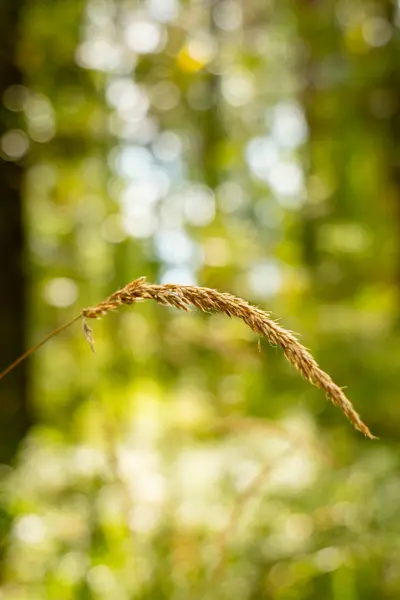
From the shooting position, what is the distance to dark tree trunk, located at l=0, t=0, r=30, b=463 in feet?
9.77

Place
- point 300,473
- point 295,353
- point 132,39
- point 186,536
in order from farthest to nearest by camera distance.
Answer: point 132,39 → point 300,473 → point 186,536 → point 295,353

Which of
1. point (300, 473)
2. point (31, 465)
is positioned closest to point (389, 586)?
point (300, 473)

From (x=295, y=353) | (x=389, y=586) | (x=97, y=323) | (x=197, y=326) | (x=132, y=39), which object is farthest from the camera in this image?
(x=97, y=323)

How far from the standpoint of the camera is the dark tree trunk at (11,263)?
2.98m

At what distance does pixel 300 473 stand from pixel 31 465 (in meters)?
1.05

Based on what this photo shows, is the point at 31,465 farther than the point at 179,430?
No

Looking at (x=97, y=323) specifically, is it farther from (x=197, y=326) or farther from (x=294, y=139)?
(x=294, y=139)

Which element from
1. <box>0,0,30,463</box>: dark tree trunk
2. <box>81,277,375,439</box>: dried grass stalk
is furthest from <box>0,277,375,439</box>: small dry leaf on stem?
<box>0,0,30,463</box>: dark tree trunk

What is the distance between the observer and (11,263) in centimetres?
307

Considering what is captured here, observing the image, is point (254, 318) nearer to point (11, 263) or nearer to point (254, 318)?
point (254, 318)

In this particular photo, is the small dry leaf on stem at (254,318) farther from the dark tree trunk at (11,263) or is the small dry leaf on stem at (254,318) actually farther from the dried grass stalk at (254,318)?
the dark tree trunk at (11,263)

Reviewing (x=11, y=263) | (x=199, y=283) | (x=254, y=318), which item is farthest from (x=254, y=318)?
(x=199, y=283)

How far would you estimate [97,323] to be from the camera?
4.70m

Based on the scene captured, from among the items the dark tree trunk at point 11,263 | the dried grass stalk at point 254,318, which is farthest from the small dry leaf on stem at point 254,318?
the dark tree trunk at point 11,263
